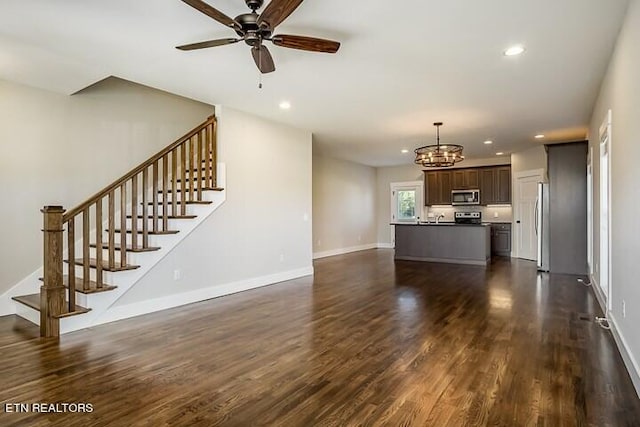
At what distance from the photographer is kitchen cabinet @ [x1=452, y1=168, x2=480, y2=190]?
1005 centimetres

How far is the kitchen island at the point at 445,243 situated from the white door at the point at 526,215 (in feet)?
3.07

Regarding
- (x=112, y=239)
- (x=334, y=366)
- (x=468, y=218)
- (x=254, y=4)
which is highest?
(x=254, y=4)

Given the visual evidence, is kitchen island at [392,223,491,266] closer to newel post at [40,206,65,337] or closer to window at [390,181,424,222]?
window at [390,181,424,222]

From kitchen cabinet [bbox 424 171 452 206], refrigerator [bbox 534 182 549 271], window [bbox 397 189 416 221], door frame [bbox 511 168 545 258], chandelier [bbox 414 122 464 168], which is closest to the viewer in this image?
chandelier [bbox 414 122 464 168]

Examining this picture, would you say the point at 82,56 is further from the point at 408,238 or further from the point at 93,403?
the point at 408,238

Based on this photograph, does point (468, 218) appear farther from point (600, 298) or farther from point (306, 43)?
point (306, 43)

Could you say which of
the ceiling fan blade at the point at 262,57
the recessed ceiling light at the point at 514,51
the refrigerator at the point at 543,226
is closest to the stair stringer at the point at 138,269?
the ceiling fan blade at the point at 262,57

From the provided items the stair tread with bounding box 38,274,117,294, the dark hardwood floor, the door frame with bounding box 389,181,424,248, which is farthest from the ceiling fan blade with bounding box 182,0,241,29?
the door frame with bounding box 389,181,424,248

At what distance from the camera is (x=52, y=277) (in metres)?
3.49

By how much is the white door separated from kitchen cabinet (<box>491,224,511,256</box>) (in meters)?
0.31

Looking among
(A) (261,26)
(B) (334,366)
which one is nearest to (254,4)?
(A) (261,26)

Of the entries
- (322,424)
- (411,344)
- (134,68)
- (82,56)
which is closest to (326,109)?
(134,68)

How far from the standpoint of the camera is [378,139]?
24.5 ft

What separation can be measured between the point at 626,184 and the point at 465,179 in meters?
7.64
